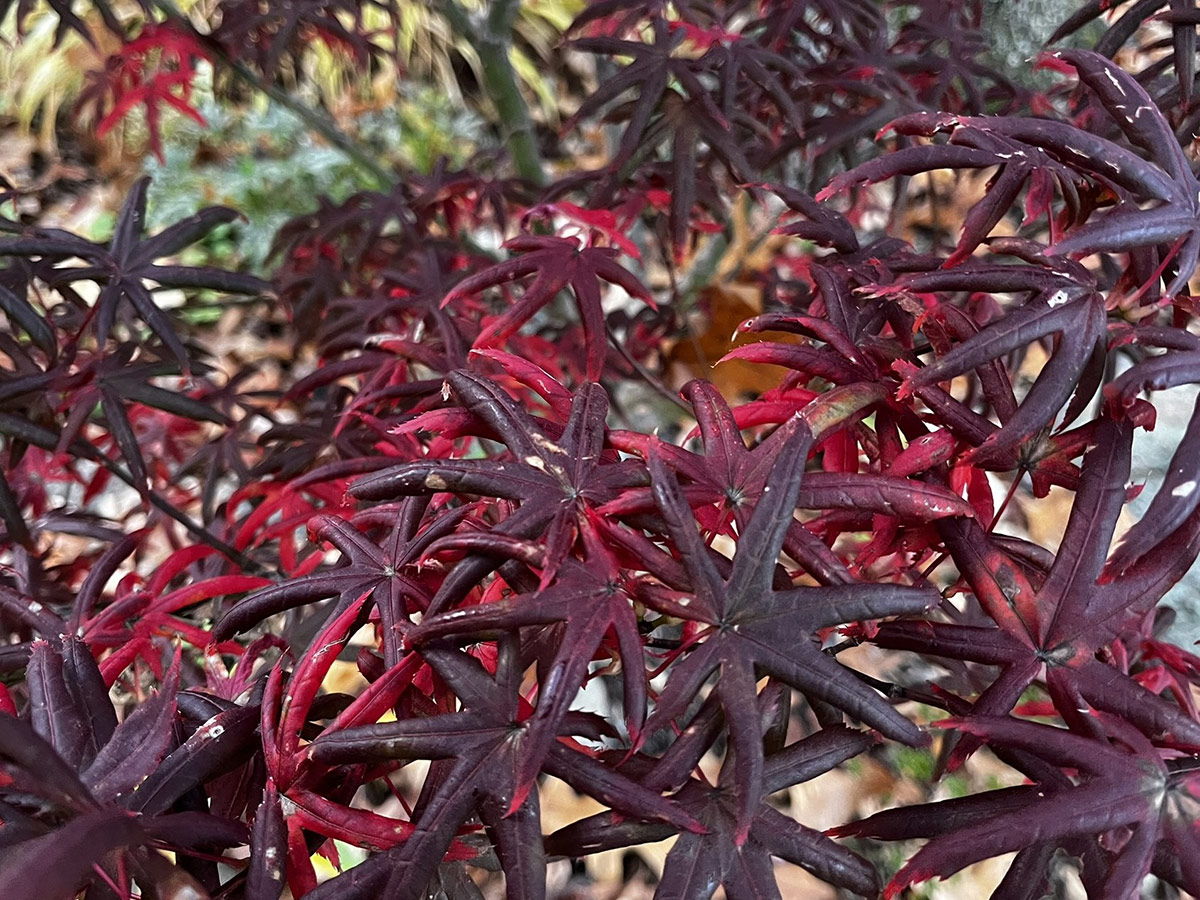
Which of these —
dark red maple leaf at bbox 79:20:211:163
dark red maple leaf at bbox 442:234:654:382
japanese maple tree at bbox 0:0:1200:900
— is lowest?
japanese maple tree at bbox 0:0:1200:900

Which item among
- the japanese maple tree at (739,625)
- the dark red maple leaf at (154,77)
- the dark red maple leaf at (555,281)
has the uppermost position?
the dark red maple leaf at (154,77)

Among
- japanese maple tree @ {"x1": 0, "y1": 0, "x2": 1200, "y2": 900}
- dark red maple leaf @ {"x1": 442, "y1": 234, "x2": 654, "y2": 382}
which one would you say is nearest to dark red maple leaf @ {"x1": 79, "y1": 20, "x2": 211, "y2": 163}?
dark red maple leaf @ {"x1": 442, "y1": 234, "x2": 654, "y2": 382}

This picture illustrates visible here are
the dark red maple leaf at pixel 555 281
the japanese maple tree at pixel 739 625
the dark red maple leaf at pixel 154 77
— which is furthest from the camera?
the dark red maple leaf at pixel 154 77

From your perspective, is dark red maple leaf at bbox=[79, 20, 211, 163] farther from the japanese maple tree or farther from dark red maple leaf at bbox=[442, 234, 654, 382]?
the japanese maple tree

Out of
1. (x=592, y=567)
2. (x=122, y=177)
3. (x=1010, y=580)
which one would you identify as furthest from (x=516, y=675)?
(x=122, y=177)

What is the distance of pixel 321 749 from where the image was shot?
463mm

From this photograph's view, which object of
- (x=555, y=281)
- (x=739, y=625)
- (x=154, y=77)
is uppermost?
(x=154, y=77)

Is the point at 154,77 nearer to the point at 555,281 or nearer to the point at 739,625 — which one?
the point at 555,281

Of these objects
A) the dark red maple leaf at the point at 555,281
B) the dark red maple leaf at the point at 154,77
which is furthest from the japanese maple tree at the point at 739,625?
the dark red maple leaf at the point at 154,77

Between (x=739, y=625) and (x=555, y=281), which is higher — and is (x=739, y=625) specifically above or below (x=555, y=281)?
below

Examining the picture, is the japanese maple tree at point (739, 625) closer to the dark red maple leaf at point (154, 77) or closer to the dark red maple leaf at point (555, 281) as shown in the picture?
the dark red maple leaf at point (555, 281)

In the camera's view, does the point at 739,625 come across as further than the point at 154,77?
No

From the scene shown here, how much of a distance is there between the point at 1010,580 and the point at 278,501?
0.70 meters

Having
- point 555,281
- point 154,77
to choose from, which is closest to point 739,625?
point 555,281
